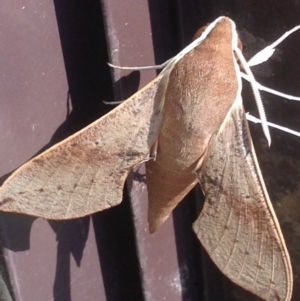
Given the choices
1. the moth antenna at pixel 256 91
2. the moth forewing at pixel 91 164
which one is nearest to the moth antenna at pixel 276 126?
the moth antenna at pixel 256 91

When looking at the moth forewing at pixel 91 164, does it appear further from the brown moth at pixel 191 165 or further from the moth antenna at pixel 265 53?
the moth antenna at pixel 265 53

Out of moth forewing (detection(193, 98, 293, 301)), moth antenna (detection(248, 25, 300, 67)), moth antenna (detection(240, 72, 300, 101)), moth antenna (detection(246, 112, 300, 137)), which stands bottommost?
moth forewing (detection(193, 98, 293, 301))

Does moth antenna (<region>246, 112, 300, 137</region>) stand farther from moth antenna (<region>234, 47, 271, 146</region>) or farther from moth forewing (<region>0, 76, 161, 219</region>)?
moth forewing (<region>0, 76, 161, 219</region>)

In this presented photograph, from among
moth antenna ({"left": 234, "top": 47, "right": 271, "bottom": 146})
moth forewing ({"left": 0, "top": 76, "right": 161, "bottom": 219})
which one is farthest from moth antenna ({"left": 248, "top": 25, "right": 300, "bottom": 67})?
moth forewing ({"left": 0, "top": 76, "right": 161, "bottom": 219})

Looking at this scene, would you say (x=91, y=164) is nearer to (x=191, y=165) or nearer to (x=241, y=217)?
(x=191, y=165)

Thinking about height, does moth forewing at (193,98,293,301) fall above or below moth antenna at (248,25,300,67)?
below

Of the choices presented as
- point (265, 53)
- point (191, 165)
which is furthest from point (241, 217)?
point (265, 53)
